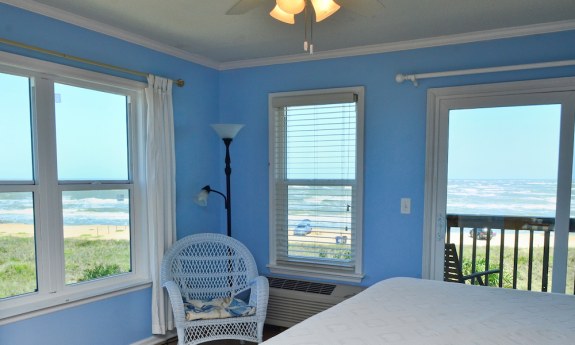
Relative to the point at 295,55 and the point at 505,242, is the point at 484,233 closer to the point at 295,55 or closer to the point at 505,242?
the point at 505,242

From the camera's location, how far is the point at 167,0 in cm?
223

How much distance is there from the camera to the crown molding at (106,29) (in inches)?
88.5

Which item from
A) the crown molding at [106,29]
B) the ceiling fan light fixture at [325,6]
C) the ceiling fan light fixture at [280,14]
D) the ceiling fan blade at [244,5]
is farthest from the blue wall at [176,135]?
the ceiling fan light fixture at [325,6]

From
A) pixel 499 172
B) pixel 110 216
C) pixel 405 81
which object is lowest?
pixel 110 216

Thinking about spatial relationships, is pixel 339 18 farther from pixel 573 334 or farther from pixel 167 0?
pixel 573 334

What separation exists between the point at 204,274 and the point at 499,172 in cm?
236

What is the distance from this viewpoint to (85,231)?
8.77ft

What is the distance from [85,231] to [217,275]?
1.03 m

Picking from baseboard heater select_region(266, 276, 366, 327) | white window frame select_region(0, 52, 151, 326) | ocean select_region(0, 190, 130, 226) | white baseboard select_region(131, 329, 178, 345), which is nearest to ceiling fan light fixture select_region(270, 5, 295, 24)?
white window frame select_region(0, 52, 151, 326)

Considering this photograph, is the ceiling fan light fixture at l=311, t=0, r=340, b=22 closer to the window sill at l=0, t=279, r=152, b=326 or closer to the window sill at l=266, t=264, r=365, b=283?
the window sill at l=266, t=264, r=365, b=283

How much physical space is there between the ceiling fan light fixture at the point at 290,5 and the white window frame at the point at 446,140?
1.57 meters

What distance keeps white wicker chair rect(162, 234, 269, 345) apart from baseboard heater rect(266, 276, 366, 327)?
1.03 ft

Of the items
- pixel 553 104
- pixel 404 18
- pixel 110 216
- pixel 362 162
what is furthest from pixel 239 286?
pixel 553 104

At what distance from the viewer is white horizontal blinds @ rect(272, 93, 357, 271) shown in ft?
10.6
